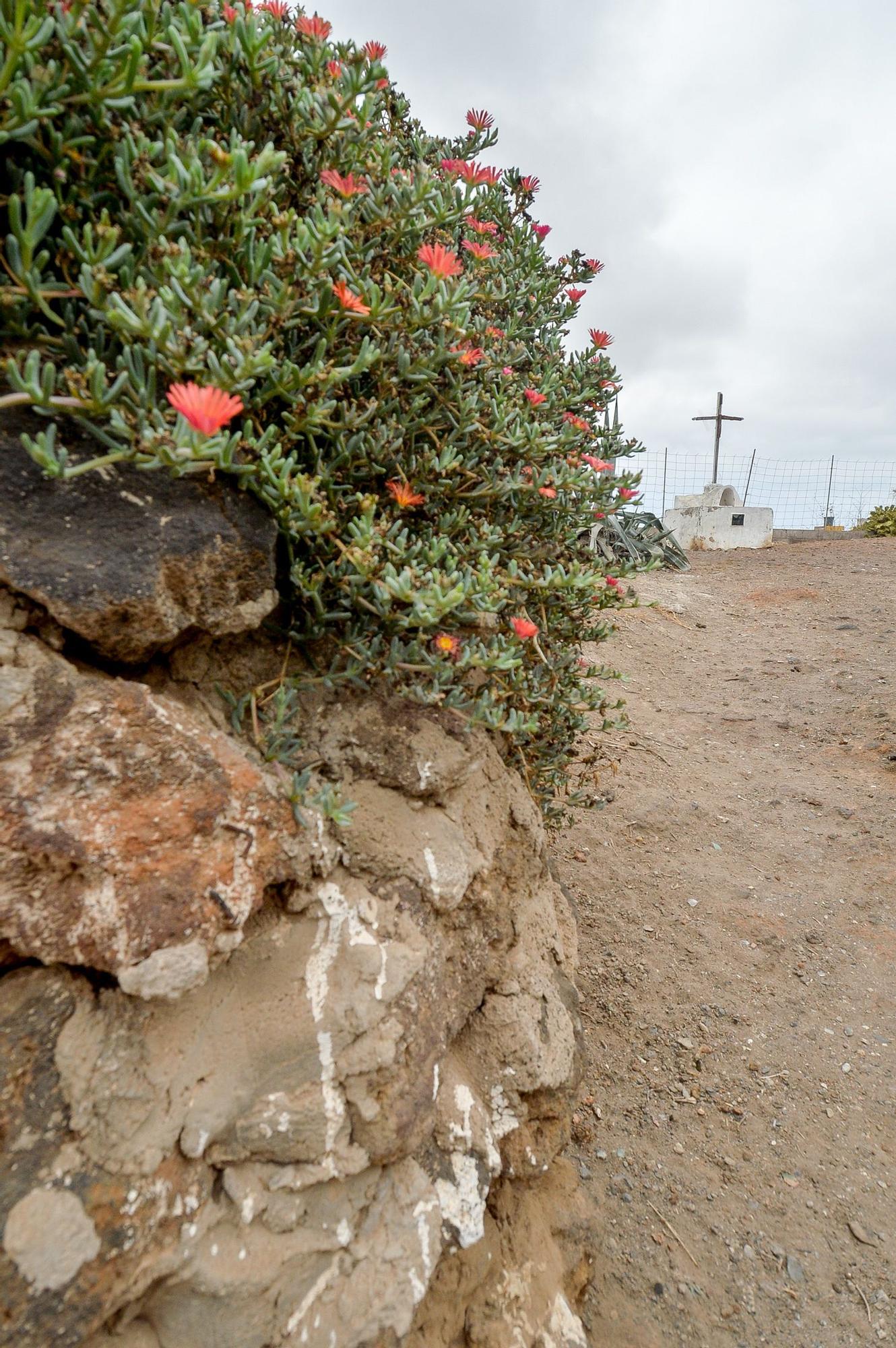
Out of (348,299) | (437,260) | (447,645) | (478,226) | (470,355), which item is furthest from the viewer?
(478,226)

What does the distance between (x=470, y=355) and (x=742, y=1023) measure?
2.51 m

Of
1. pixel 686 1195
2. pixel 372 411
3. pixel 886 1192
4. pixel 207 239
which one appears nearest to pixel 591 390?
pixel 372 411

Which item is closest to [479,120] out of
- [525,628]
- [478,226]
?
[478,226]

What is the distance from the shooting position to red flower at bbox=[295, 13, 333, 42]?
1.40 metres

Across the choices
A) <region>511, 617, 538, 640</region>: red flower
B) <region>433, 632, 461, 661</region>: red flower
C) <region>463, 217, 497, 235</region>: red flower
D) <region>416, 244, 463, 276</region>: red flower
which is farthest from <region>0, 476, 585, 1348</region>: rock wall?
<region>463, 217, 497, 235</region>: red flower

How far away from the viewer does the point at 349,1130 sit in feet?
4.28

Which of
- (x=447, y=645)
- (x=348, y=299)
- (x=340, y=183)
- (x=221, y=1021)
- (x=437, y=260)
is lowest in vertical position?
(x=221, y=1021)

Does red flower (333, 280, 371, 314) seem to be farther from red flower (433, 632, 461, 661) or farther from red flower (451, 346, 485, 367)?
red flower (433, 632, 461, 661)

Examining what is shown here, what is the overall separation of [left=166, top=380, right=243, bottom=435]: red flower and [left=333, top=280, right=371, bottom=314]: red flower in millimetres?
331

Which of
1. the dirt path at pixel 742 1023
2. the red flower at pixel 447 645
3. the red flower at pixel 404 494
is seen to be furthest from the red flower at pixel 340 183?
the dirt path at pixel 742 1023

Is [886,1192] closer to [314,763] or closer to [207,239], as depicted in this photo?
[314,763]

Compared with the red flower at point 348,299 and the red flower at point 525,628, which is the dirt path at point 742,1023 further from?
the red flower at point 348,299

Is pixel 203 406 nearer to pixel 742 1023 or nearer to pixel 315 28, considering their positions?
→ pixel 315 28

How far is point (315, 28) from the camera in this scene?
1.41 metres
